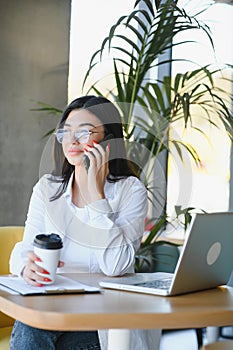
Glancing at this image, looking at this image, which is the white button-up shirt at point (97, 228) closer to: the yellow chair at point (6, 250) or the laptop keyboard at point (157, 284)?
the laptop keyboard at point (157, 284)

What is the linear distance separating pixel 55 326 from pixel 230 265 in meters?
0.68

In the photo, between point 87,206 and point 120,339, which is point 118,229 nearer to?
point 87,206

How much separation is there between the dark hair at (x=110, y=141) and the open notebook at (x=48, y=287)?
1.36 feet

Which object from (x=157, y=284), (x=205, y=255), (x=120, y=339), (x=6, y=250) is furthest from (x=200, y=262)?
(x=6, y=250)

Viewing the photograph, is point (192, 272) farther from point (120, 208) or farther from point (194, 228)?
point (120, 208)

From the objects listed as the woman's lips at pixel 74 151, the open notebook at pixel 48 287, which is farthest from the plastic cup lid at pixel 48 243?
the woman's lips at pixel 74 151

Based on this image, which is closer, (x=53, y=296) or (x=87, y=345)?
(x=53, y=296)

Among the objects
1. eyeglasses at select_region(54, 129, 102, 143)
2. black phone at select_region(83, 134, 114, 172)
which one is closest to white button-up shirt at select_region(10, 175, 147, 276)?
black phone at select_region(83, 134, 114, 172)

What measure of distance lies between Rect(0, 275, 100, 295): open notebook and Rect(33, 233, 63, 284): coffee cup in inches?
1.6

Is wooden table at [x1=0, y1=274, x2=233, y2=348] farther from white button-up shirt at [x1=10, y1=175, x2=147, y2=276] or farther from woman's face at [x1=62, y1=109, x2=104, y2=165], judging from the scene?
woman's face at [x1=62, y1=109, x2=104, y2=165]

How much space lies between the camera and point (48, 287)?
1.83 metres

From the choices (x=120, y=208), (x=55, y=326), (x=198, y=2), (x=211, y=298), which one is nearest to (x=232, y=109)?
(x=198, y=2)

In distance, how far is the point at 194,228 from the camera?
1.73 m

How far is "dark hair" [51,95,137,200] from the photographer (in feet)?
7.45
